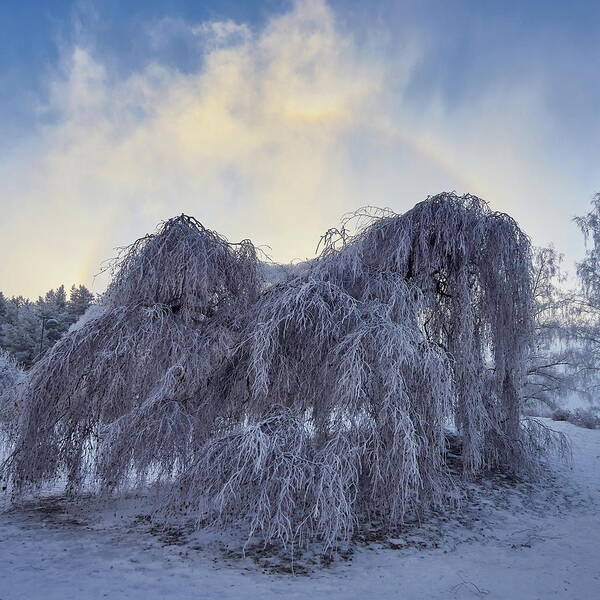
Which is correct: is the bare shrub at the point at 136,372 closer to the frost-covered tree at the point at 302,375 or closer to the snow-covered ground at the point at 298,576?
the frost-covered tree at the point at 302,375

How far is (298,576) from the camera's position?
3561 mm

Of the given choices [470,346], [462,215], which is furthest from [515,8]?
[470,346]

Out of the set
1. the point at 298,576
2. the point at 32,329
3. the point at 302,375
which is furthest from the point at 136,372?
the point at 32,329

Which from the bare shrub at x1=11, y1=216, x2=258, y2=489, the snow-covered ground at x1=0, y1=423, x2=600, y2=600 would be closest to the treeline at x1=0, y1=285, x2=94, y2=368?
the bare shrub at x1=11, y1=216, x2=258, y2=489

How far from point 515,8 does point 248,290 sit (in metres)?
7.01

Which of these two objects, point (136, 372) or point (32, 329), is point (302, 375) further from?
point (32, 329)

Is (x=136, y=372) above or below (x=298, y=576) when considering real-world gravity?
above

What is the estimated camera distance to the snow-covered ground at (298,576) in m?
3.29

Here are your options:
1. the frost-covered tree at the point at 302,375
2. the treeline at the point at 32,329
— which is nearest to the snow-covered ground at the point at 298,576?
the frost-covered tree at the point at 302,375

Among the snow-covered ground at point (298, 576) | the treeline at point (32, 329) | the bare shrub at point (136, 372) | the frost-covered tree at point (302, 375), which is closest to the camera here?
the snow-covered ground at point (298, 576)

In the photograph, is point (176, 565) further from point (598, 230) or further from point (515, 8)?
point (598, 230)

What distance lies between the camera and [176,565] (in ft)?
12.3

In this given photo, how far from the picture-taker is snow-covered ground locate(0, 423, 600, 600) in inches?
129

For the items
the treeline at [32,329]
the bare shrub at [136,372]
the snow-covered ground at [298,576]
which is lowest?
the snow-covered ground at [298,576]
